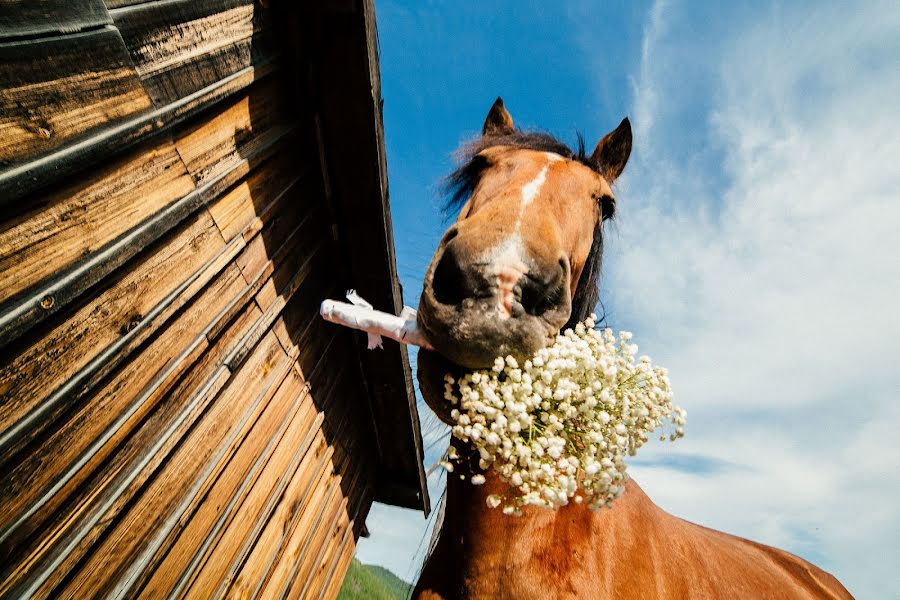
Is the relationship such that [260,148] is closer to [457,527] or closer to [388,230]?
[388,230]

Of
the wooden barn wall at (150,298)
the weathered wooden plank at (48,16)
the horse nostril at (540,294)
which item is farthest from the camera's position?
the horse nostril at (540,294)

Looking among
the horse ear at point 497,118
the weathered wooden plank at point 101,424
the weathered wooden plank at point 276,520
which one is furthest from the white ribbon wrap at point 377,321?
the horse ear at point 497,118

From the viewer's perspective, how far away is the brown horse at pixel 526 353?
1.45 m

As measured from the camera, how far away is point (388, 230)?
2.51 meters

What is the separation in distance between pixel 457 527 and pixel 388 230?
1821 mm

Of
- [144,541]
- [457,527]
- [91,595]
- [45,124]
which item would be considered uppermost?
[45,124]

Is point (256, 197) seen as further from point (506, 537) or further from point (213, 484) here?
point (506, 537)

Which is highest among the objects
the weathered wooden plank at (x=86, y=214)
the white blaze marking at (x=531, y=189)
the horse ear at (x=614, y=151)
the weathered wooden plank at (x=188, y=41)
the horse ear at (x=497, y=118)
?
the horse ear at (x=497, y=118)

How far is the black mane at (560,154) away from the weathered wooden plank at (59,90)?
2.03 m

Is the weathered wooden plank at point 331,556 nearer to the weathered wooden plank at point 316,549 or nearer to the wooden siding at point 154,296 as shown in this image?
the weathered wooden plank at point 316,549

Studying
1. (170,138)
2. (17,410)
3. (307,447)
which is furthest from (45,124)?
(307,447)

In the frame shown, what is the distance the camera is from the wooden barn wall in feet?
3.18

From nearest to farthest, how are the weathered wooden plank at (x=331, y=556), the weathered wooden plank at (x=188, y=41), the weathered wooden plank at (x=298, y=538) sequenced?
the weathered wooden plank at (x=188, y=41)
the weathered wooden plank at (x=298, y=538)
the weathered wooden plank at (x=331, y=556)

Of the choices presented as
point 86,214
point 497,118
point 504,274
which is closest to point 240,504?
point 86,214
